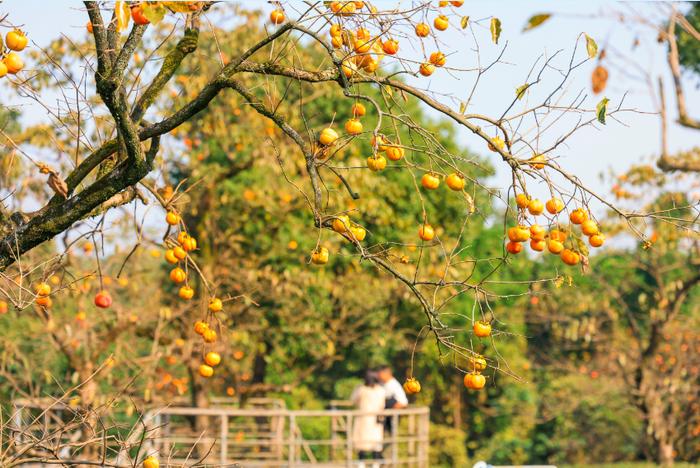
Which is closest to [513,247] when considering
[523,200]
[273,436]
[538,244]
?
[538,244]

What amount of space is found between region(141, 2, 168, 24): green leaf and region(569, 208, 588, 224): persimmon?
4.77ft

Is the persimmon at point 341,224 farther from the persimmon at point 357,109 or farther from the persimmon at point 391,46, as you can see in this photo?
the persimmon at point 391,46

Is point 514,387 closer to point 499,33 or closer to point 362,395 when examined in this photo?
point 362,395

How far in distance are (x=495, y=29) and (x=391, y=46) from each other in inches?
17.4

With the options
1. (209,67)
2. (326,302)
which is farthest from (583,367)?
(209,67)

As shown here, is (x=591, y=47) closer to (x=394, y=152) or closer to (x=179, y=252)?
(x=394, y=152)

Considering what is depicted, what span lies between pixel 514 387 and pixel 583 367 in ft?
6.10

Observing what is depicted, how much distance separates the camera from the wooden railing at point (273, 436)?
8039mm

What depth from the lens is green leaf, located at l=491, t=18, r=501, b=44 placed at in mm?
2903

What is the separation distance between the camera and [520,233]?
2.99 m

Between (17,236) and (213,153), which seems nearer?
(17,236)

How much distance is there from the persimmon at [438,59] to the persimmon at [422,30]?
0.13m

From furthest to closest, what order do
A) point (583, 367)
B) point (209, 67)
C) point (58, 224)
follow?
point (583, 367)
point (209, 67)
point (58, 224)

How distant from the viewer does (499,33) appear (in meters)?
2.93
